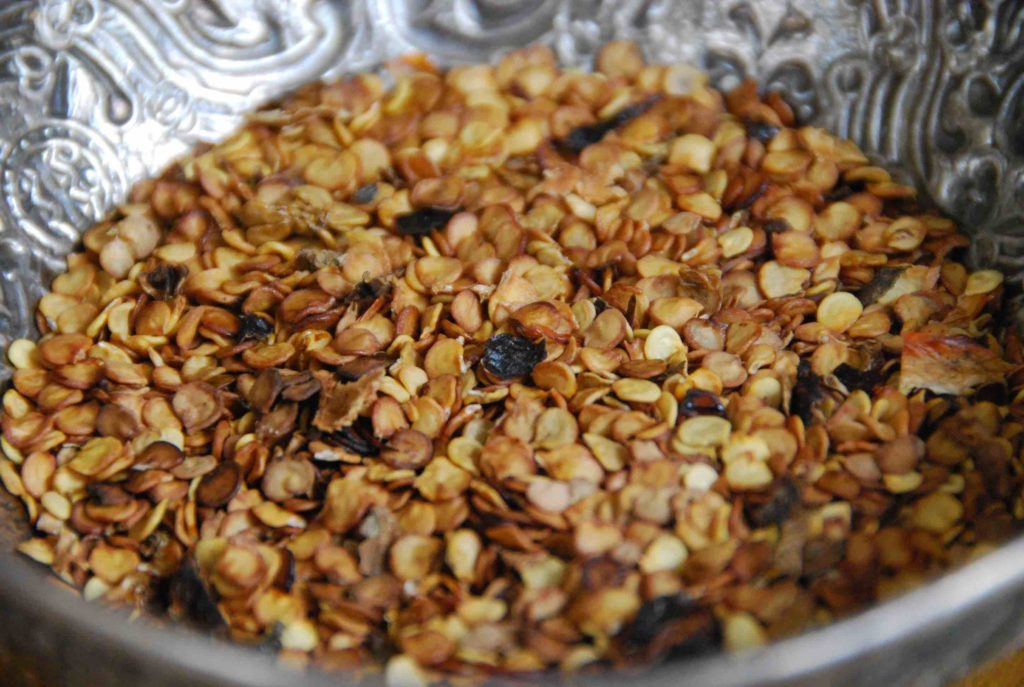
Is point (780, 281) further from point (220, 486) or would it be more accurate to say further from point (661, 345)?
point (220, 486)

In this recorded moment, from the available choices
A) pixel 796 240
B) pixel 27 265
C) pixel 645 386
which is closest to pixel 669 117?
pixel 796 240

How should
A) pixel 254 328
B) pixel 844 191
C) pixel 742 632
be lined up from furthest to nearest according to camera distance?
pixel 844 191 → pixel 254 328 → pixel 742 632

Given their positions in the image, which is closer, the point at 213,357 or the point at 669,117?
the point at 213,357

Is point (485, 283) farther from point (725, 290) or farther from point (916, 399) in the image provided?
point (916, 399)

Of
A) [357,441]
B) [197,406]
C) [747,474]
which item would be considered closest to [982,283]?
[747,474]

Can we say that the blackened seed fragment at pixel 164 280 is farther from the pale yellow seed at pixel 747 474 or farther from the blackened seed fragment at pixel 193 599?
the pale yellow seed at pixel 747 474

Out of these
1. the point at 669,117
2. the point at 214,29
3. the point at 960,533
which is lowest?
the point at 960,533
